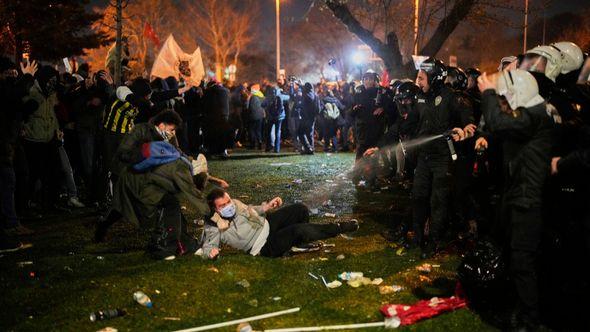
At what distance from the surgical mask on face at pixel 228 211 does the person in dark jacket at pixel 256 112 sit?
13.7 meters

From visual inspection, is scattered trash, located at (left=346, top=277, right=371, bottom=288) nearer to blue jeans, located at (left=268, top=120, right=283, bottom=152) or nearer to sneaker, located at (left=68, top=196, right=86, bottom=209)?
sneaker, located at (left=68, top=196, right=86, bottom=209)

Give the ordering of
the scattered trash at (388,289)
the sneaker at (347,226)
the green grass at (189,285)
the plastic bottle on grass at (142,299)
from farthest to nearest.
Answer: the sneaker at (347,226), the scattered trash at (388,289), the plastic bottle on grass at (142,299), the green grass at (189,285)

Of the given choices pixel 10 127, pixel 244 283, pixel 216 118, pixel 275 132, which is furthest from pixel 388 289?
pixel 275 132

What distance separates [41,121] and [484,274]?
7.21 m

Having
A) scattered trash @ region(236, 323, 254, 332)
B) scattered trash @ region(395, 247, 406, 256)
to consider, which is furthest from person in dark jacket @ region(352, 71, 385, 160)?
scattered trash @ region(236, 323, 254, 332)

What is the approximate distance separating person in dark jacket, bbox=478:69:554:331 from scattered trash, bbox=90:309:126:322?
11.0ft

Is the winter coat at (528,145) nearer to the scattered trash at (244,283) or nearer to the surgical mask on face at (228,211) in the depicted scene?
the scattered trash at (244,283)

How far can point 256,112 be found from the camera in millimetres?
20172

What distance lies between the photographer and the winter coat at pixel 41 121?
9.38m

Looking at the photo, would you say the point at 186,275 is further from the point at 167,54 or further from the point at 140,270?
the point at 167,54

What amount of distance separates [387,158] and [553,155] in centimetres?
759

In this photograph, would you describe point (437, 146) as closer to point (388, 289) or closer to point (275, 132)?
point (388, 289)

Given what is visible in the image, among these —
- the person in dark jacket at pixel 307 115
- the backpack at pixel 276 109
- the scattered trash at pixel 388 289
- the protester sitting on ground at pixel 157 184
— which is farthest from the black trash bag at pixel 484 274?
the backpack at pixel 276 109

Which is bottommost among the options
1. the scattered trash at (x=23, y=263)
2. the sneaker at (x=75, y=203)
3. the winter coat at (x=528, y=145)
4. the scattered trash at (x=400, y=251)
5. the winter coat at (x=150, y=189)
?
the scattered trash at (x=23, y=263)
